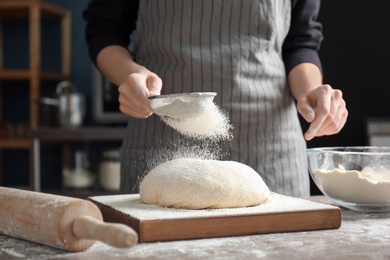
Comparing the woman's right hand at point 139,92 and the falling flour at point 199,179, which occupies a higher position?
the woman's right hand at point 139,92

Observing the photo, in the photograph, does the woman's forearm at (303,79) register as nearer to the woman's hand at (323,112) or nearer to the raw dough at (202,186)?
the woman's hand at (323,112)

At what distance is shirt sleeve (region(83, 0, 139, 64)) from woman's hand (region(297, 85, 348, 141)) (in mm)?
462

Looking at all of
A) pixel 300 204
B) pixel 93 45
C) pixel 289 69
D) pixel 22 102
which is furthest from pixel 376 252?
pixel 22 102

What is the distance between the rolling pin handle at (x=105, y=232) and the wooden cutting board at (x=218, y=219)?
3.7 inches

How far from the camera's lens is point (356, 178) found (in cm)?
110

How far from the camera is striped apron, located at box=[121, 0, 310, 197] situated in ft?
4.61

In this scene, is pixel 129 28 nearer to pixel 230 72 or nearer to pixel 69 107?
pixel 230 72

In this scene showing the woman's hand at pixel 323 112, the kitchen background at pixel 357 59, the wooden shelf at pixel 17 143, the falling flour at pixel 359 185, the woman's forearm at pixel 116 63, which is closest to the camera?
the falling flour at pixel 359 185

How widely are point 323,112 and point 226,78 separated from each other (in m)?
0.26

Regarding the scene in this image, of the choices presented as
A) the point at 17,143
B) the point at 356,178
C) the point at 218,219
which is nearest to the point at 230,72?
the point at 356,178

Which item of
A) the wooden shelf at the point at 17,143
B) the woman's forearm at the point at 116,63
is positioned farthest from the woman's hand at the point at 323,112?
the wooden shelf at the point at 17,143

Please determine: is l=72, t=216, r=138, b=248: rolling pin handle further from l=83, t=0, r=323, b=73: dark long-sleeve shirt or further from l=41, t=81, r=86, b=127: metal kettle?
l=41, t=81, r=86, b=127: metal kettle

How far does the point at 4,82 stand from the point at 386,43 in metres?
1.98

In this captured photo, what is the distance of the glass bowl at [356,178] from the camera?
1.10 meters
